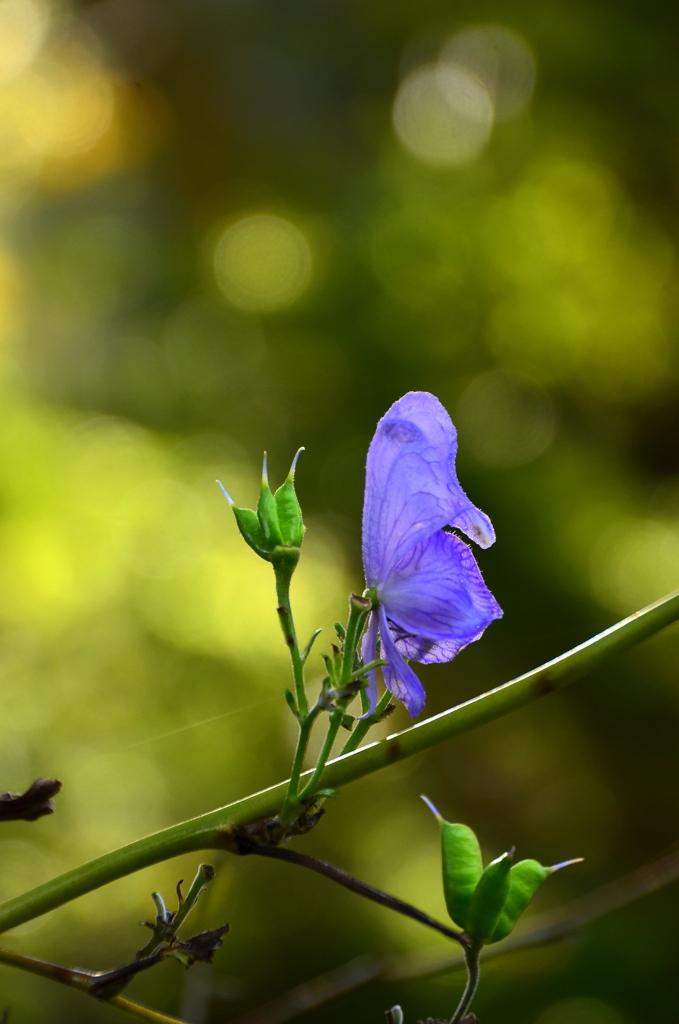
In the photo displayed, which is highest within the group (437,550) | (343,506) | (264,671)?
(343,506)

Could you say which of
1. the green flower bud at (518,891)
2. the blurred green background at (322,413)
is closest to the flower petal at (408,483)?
the green flower bud at (518,891)

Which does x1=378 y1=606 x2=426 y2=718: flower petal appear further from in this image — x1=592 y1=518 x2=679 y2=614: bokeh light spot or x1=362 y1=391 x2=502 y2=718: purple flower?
x1=592 y1=518 x2=679 y2=614: bokeh light spot

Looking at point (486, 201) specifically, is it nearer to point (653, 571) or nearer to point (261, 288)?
point (261, 288)

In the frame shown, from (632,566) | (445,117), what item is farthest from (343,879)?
(445,117)

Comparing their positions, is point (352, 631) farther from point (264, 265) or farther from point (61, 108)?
point (61, 108)

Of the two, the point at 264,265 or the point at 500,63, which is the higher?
the point at 500,63

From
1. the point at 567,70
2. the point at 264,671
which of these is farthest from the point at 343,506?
the point at 567,70

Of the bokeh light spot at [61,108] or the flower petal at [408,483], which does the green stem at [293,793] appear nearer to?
the flower petal at [408,483]

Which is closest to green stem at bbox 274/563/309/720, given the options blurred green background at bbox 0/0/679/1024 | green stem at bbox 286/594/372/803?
green stem at bbox 286/594/372/803
